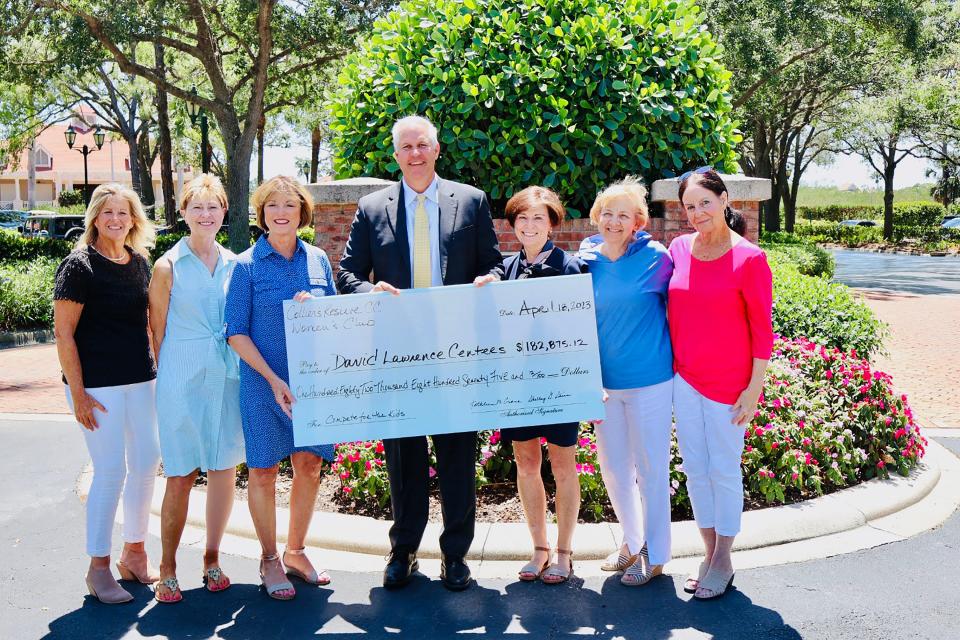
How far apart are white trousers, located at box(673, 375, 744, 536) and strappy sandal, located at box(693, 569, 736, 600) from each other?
0.64 feet

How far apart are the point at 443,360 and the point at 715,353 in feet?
3.97

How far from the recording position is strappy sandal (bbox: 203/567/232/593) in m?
3.86

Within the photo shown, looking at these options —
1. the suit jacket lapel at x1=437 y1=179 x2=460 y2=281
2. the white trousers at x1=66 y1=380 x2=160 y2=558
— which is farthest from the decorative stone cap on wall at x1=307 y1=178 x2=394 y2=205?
the white trousers at x1=66 y1=380 x2=160 y2=558

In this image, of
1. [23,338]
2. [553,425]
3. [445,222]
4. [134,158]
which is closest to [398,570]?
[553,425]

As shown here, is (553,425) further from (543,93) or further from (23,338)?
(23,338)

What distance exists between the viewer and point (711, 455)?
12.1 feet

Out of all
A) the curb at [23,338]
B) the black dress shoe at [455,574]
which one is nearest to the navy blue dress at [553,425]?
the black dress shoe at [455,574]

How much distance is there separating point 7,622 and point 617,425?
111 inches

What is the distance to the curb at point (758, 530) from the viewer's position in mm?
4129

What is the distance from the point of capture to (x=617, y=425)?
150 inches

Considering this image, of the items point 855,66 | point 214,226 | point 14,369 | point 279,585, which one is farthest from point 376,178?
point 855,66

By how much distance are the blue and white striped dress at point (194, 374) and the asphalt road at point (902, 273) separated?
1839 centimetres

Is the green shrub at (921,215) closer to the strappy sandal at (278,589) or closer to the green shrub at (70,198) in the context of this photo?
the strappy sandal at (278,589)

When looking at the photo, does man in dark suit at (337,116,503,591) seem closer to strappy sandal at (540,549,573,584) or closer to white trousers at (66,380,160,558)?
strappy sandal at (540,549,573,584)
